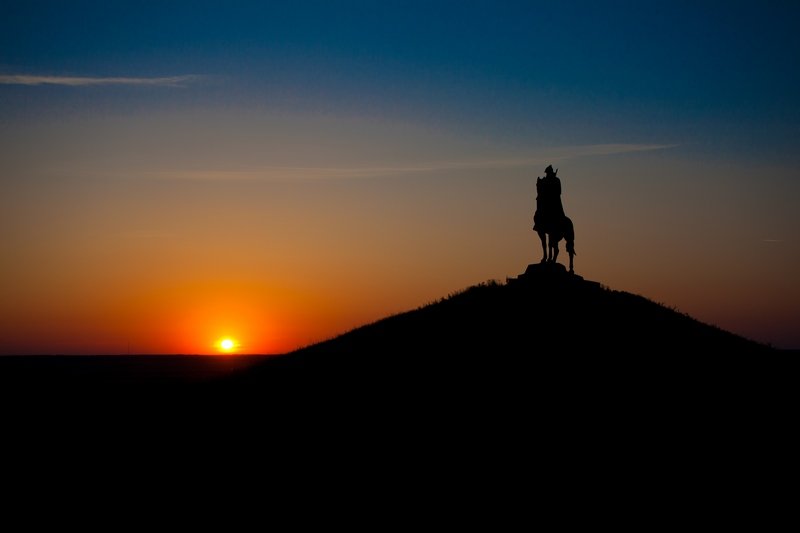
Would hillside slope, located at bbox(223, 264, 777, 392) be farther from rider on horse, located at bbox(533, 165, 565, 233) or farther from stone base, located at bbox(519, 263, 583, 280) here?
rider on horse, located at bbox(533, 165, 565, 233)

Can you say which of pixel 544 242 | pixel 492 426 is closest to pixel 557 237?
pixel 544 242

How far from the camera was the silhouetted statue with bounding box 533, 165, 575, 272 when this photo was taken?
32.4m

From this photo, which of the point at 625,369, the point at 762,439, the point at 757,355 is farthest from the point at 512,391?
the point at 757,355

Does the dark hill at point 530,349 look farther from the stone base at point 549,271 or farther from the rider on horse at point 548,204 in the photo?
the rider on horse at point 548,204

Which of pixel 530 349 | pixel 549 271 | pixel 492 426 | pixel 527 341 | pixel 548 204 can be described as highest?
pixel 548 204

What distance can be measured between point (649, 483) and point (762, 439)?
4882mm

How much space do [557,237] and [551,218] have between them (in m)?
0.83

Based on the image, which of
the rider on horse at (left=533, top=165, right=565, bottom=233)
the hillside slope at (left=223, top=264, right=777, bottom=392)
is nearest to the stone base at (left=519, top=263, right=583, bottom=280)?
the hillside slope at (left=223, top=264, right=777, bottom=392)

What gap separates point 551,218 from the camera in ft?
107

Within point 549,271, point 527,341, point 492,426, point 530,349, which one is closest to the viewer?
point 492,426

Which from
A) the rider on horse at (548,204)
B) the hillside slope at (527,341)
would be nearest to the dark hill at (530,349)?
the hillside slope at (527,341)

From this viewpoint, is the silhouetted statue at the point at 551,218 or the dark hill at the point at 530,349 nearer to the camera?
the dark hill at the point at 530,349

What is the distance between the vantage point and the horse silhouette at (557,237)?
106 feet

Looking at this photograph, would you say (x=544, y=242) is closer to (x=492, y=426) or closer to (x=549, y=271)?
(x=549, y=271)
